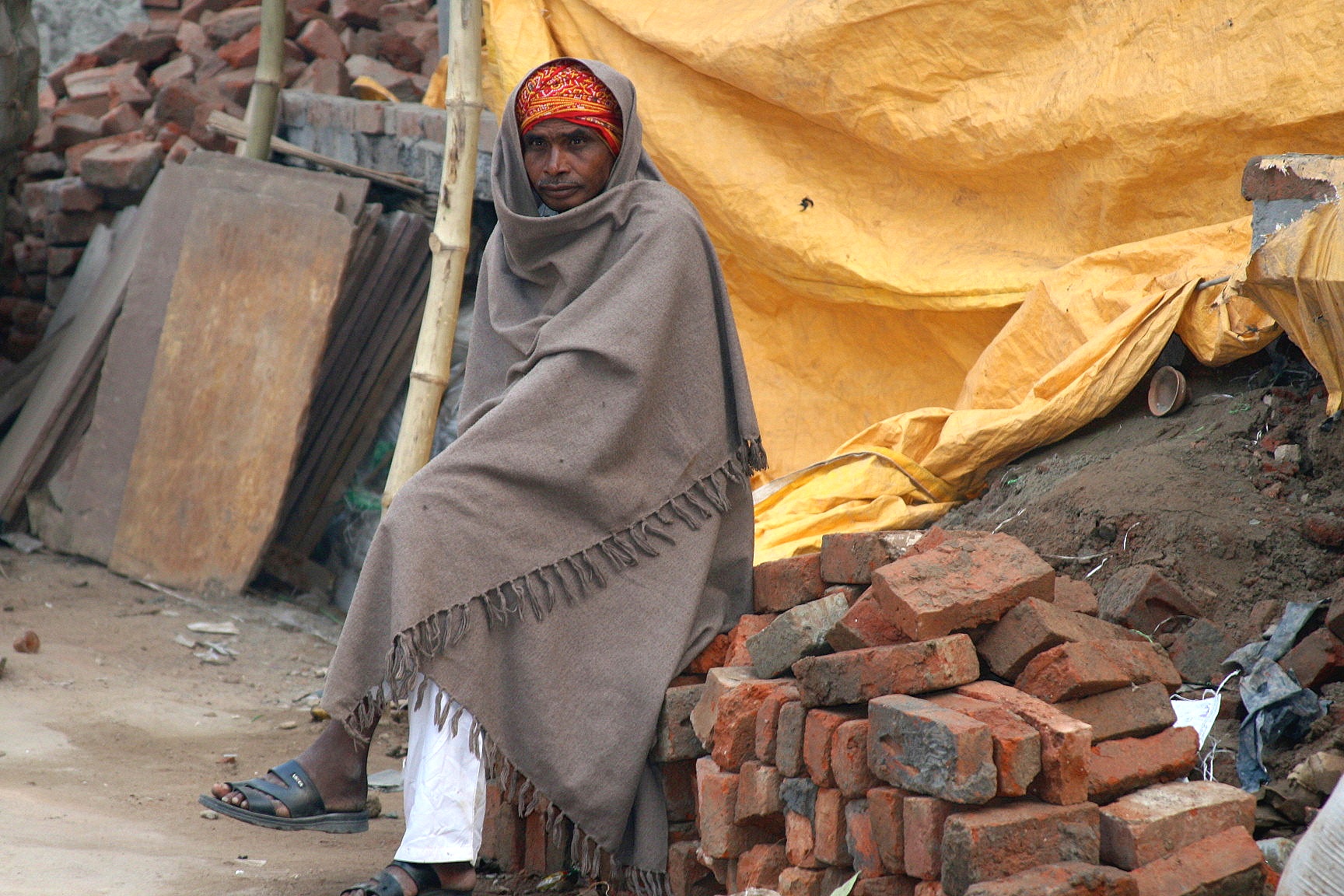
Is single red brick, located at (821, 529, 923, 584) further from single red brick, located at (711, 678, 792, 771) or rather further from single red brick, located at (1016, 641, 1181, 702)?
single red brick, located at (1016, 641, 1181, 702)

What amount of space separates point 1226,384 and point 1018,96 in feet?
3.59

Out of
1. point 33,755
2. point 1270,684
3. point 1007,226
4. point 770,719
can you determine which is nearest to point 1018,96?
point 1007,226

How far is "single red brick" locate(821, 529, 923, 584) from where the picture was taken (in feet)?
8.10

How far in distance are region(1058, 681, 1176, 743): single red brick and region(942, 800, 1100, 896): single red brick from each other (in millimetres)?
206

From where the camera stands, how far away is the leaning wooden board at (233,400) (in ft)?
17.1

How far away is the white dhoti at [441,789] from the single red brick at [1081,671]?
1026 millimetres

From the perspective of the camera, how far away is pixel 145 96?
24.1 ft

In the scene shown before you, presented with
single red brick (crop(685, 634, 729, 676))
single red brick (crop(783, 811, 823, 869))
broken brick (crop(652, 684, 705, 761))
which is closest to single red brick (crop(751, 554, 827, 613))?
single red brick (crop(685, 634, 729, 676))

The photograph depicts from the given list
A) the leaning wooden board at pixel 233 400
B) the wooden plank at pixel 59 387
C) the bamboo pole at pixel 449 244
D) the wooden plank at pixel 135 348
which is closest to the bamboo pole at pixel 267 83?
the wooden plank at pixel 135 348

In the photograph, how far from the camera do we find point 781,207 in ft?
14.5

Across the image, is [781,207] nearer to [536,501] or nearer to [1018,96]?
[1018,96]

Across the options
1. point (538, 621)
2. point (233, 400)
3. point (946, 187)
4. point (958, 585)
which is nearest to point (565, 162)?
point (538, 621)

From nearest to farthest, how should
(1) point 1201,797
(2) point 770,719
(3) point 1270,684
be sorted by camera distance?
(1) point 1201,797 → (2) point 770,719 → (3) point 1270,684

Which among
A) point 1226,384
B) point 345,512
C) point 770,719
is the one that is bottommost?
point 345,512
